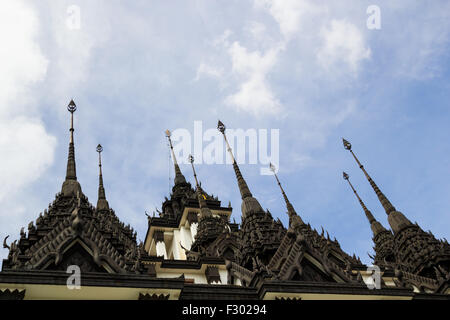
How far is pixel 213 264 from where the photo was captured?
33.3 m

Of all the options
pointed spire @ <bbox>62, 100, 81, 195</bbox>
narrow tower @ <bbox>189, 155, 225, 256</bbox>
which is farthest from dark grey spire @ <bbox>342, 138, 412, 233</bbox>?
pointed spire @ <bbox>62, 100, 81, 195</bbox>

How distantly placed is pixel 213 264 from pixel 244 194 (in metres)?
6.20

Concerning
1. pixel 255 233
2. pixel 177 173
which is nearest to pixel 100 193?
pixel 177 173

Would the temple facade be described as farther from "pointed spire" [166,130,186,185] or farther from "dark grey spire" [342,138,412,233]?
"pointed spire" [166,130,186,185]

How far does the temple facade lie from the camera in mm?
13867

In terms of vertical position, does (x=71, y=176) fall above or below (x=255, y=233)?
above

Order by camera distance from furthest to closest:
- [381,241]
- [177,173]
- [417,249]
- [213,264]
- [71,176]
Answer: [177,173]
[381,241]
[213,264]
[417,249]
[71,176]

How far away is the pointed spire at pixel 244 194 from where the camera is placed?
29188mm

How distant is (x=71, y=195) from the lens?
78.3ft

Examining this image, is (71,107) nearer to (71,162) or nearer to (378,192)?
(71,162)
